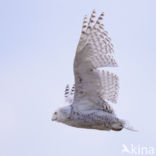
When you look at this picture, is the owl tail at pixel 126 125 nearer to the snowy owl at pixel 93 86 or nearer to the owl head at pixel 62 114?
the snowy owl at pixel 93 86

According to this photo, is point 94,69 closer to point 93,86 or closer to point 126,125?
point 93,86

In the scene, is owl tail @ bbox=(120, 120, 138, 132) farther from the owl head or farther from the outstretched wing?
the owl head

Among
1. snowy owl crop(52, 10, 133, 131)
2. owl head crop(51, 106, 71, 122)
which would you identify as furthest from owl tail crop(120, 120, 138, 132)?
owl head crop(51, 106, 71, 122)

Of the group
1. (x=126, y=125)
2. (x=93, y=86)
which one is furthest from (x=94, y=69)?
(x=126, y=125)

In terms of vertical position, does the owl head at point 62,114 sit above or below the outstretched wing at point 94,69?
below

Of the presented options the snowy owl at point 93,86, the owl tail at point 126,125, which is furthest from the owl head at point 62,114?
the owl tail at point 126,125
